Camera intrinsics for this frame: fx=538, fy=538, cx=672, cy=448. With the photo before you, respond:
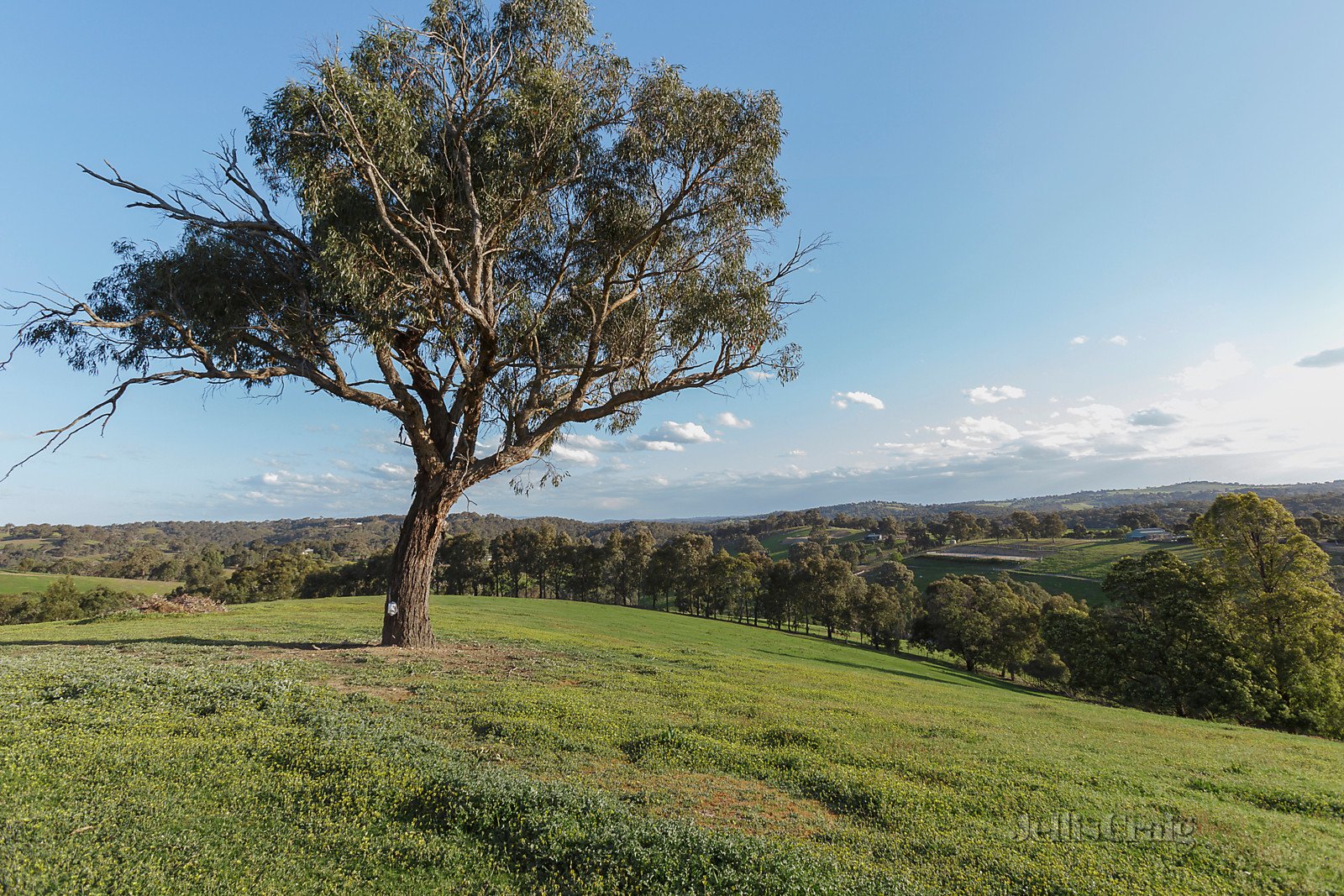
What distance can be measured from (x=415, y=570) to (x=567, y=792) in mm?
10137

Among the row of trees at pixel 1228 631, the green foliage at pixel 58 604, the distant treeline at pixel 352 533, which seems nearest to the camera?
the row of trees at pixel 1228 631

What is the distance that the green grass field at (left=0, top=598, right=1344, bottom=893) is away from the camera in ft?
13.8

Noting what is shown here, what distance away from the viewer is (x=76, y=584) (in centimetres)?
5494

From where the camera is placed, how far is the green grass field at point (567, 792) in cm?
419

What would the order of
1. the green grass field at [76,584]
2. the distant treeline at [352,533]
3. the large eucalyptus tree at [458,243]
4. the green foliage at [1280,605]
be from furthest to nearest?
1. the distant treeline at [352,533]
2. the green grass field at [76,584]
3. the green foliage at [1280,605]
4. the large eucalyptus tree at [458,243]

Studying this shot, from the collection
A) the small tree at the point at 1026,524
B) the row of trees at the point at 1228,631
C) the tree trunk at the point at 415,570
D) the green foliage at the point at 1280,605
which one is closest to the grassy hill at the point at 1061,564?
the small tree at the point at 1026,524

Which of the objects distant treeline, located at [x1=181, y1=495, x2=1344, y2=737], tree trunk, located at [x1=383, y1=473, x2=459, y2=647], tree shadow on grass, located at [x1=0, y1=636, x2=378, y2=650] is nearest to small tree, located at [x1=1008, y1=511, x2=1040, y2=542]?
distant treeline, located at [x1=181, y1=495, x2=1344, y2=737]

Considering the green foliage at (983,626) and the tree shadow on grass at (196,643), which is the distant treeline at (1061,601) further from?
the tree shadow on grass at (196,643)

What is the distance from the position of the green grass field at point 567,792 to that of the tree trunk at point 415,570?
2.56 metres

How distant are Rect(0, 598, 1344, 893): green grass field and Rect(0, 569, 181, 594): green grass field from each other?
65.8 meters

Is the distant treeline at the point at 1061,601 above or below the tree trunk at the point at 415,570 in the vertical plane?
below

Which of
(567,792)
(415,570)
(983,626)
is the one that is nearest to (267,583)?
(415,570)

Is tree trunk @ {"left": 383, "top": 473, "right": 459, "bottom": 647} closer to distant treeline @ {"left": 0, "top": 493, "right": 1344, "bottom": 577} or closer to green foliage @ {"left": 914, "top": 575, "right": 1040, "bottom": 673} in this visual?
green foliage @ {"left": 914, "top": 575, "right": 1040, "bottom": 673}

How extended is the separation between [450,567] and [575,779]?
74168mm
